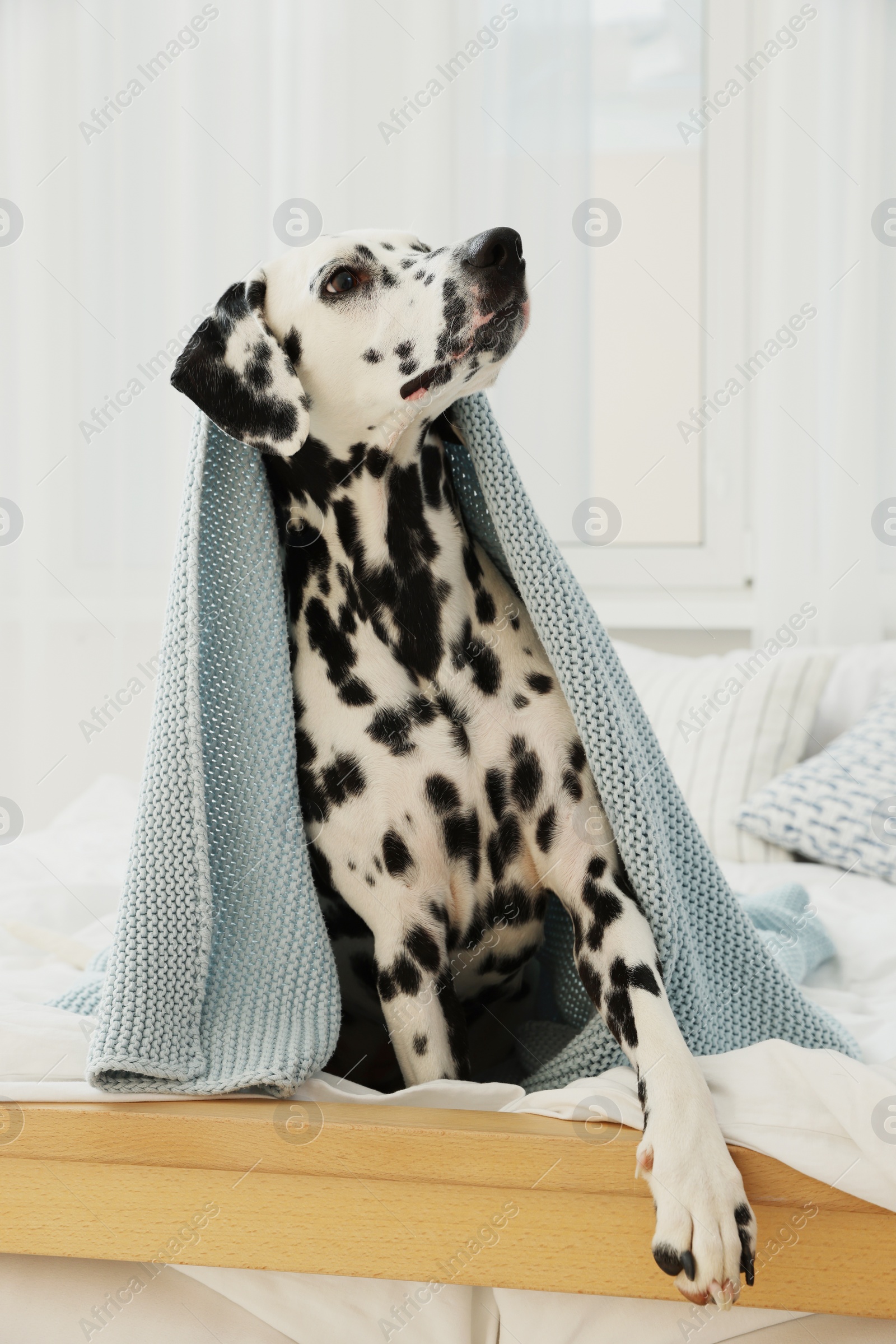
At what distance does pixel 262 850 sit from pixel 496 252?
2.39 ft

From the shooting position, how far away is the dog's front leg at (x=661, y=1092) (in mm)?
867

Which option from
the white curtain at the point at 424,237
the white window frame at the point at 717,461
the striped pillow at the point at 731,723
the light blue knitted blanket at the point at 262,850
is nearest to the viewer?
the light blue knitted blanket at the point at 262,850

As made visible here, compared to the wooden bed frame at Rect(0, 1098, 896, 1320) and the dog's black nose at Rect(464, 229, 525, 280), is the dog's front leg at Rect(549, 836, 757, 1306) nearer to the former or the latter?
the wooden bed frame at Rect(0, 1098, 896, 1320)

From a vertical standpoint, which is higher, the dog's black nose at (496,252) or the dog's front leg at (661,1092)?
the dog's black nose at (496,252)

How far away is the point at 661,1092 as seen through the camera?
962 millimetres

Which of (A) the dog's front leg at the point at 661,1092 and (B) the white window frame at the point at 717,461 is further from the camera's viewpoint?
(B) the white window frame at the point at 717,461

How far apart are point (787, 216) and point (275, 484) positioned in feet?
7.69

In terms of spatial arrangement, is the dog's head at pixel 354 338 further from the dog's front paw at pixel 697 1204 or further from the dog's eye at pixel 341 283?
the dog's front paw at pixel 697 1204

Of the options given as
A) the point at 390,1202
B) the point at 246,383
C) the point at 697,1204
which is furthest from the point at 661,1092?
the point at 246,383

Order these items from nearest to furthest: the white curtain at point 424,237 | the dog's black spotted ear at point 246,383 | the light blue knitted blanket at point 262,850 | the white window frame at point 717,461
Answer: the light blue knitted blanket at point 262,850
the dog's black spotted ear at point 246,383
the white curtain at point 424,237
the white window frame at point 717,461

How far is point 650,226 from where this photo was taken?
10.7 ft

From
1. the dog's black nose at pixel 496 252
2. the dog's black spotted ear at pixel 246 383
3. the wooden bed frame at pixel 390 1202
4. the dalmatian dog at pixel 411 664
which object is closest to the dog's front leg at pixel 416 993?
the dalmatian dog at pixel 411 664

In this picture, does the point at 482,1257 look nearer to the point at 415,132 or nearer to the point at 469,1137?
the point at 469,1137

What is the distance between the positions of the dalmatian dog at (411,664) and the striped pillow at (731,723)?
121cm
